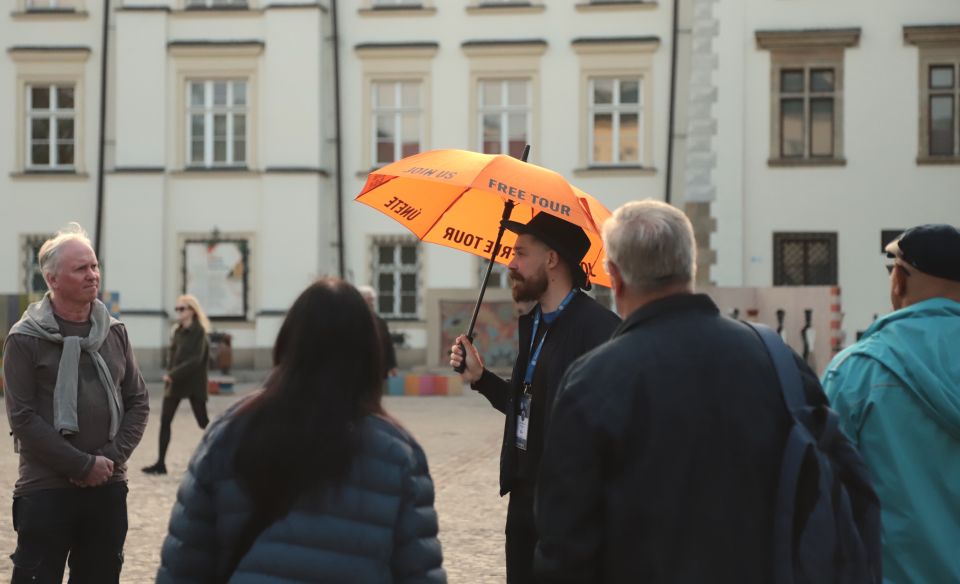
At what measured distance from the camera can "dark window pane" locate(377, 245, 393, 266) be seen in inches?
1246

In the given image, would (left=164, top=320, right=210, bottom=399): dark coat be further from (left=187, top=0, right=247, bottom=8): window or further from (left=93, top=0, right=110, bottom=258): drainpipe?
(left=187, top=0, right=247, bottom=8): window

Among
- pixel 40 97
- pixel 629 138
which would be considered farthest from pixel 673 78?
pixel 40 97

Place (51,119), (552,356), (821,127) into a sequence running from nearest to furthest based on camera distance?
(552,356) → (821,127) → (51,119)

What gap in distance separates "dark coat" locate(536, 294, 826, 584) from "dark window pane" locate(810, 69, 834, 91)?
27.0 metres

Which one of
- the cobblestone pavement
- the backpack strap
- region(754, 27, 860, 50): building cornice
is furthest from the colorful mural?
the backpack strap

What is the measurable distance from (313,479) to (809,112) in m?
27.3

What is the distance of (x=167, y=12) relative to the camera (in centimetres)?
3131

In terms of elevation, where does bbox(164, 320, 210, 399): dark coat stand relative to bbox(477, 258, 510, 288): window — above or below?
below

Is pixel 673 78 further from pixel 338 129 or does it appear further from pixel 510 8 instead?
pixel 338 129

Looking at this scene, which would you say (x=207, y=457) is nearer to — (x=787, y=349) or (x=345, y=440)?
(x=345, y=440)

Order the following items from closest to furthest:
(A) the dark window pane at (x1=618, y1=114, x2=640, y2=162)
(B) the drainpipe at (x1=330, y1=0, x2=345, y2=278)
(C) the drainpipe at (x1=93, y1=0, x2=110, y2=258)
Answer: (A) the dark window pane at (x1=618, y1=114, x2=640, y2=162) < (B) the drainpipe at (x1=330, y1=0, x2=345, y2=278) < (C) the drainpipe at (x1=93, y1=0, x2=110, y2=258)

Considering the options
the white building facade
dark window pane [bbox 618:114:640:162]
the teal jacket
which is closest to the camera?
the teal jacket

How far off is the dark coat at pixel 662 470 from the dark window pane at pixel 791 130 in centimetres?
2680

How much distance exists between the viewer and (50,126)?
3203 cm
